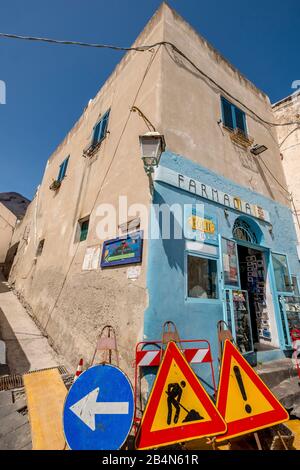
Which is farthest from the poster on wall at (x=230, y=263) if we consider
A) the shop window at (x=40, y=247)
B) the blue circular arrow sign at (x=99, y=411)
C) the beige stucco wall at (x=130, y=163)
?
the shop window at (x=40, y=247)

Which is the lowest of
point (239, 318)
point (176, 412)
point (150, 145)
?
point (176, 412)

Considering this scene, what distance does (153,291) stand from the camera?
3.62m

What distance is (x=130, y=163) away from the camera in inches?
201

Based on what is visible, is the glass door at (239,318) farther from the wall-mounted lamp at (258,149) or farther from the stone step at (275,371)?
the wall-mounted lamp at (258,149)

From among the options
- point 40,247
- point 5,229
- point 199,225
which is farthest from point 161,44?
point 5,229

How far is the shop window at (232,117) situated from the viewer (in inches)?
266

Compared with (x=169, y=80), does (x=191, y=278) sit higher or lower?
lower

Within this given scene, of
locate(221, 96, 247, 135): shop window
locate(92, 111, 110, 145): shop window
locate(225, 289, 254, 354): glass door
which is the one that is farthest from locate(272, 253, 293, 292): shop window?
locate(92, 111, 110, 145): shop window

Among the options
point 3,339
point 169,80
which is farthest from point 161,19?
point 3,339

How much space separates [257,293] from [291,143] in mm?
6552

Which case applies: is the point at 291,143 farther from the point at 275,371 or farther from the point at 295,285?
the point at 275,371

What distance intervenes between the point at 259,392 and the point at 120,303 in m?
2.53

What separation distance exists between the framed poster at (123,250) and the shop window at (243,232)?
9.62 feet

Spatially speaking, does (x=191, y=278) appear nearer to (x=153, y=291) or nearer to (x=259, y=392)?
(x=153, y=291)
